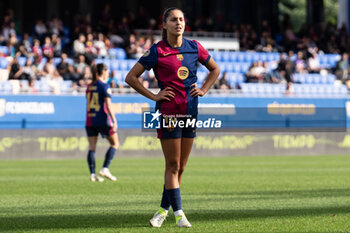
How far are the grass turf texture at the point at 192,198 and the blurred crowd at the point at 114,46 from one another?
15.3 feet

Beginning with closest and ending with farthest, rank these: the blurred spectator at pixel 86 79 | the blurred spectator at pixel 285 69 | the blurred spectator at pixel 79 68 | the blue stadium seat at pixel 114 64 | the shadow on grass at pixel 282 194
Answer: the shadow on grass at pixel 282 194 < the blurred spectator at pixel 86 79 < the blurred spectator at pixel 79 68 < the blue stadium seat at pixel 114 64 < the blurred spectator at pixel 285 69

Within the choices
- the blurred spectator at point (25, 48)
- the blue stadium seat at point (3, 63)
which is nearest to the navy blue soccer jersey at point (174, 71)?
the blue stadium seat at point (3, 63)

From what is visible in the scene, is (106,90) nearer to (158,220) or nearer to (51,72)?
(158,220)

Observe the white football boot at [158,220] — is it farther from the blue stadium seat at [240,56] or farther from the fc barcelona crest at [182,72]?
the blue stadium seat at [240,56]

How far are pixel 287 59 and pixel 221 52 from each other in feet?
8.73

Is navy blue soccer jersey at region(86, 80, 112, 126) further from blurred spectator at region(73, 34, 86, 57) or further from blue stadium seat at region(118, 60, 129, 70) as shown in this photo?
blue stadium seat at region(118, 60, 129, 70)

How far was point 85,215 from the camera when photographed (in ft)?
28.9

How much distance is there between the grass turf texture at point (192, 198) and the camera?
7844 millimetres

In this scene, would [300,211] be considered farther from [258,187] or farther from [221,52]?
[221,52]

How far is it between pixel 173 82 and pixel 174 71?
4.1 inches

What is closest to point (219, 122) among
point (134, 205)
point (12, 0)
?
point (134, 205)

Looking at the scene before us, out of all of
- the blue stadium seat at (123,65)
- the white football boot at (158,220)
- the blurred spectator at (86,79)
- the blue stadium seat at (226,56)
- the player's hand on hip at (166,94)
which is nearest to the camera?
the player's hand on hip at (166,94)

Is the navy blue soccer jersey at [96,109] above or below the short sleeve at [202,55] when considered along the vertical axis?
below

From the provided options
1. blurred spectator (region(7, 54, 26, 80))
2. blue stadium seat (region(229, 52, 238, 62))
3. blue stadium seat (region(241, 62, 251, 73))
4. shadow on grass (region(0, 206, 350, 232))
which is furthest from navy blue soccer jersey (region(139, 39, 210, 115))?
blue stadium seat (region(229, 52, 238, 62))
